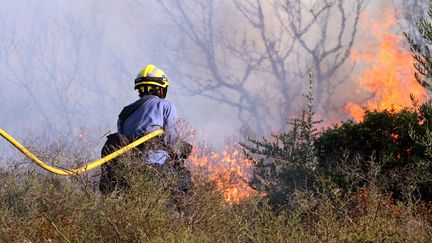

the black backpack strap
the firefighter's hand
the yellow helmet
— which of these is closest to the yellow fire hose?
the firefighter's hand

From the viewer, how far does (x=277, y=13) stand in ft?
Result: 91.6

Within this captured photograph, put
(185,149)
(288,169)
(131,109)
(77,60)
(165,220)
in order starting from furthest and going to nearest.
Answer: (77,60) < (288,169) < (131,109) < (185,149) < (165,220)

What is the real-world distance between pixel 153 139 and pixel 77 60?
28250 millimetres

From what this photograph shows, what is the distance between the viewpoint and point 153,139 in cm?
596

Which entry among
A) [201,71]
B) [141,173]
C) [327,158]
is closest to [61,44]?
[201,71]

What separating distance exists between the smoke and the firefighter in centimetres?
2370

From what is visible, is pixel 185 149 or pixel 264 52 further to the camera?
pixel 264 52

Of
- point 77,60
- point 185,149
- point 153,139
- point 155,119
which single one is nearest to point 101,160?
point 153,139

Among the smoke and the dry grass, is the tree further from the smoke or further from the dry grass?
the dry grass

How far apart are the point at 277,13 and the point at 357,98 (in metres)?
5.22

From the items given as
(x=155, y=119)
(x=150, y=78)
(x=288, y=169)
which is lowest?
(x=155, y=119)

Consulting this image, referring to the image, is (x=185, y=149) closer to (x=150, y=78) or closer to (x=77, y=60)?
(x=150, y=78)

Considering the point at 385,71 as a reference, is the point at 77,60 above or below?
above

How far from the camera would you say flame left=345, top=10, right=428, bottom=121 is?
22.5m
